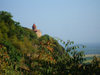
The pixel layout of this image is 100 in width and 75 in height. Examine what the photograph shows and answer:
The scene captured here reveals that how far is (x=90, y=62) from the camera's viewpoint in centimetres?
486

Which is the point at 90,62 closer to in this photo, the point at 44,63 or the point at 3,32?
the point at 44,63

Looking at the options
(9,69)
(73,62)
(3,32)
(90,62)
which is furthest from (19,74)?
(3,32)

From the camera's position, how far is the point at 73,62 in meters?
5.12

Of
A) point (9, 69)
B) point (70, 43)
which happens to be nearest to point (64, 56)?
point (70, 43)

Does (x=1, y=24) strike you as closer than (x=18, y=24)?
Yes

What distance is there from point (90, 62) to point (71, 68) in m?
0.66

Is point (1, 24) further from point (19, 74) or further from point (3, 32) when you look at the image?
point (19, 74)

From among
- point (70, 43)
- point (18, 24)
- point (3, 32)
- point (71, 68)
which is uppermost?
point (18, 24)

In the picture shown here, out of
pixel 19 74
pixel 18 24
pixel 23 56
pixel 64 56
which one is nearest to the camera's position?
pixel 64 56

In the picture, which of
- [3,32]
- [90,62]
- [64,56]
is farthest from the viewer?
[3,32]

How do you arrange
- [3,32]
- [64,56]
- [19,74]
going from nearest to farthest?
[64,56] < [19,74] < [3,32]

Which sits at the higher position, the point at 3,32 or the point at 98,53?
the point at 3,32

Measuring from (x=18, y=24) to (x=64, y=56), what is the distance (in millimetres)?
12526

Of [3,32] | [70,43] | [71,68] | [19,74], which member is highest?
[3,32]
